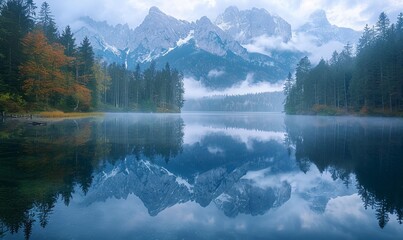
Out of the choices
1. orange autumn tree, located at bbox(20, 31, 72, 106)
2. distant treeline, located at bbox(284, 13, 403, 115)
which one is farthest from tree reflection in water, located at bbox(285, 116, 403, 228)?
distant treeline, located at bbox(284, 13, 403, 115)

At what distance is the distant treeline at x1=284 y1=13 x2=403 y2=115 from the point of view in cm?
6750

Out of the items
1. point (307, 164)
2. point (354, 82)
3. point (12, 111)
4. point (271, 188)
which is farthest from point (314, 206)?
point (354, 82)

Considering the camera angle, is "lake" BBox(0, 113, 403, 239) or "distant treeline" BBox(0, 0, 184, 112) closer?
"lake" BBox(0, 113, 403, 239)

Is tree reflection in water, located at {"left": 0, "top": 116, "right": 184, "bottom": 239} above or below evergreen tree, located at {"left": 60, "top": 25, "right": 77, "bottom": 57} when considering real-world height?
below

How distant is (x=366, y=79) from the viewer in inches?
2835

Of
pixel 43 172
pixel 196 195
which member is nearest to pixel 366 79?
pixel 196 195

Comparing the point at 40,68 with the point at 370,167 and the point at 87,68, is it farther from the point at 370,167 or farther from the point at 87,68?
the point at 370,167

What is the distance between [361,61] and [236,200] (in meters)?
79.6

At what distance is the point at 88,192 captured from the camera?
34.0 feet

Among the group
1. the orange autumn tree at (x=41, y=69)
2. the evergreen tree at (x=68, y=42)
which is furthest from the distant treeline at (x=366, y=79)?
the evergreen tree at (x=68, y=42)

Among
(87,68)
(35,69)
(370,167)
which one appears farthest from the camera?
(87,68)

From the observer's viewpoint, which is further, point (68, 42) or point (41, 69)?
point (68, 42)

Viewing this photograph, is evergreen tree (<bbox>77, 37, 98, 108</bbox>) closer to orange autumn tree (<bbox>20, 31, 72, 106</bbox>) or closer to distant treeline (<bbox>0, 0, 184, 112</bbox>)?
distant treeline (<bbox>0, 0, 184, 112</bbox>)

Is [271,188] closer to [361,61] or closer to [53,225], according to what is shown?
[53,225]
